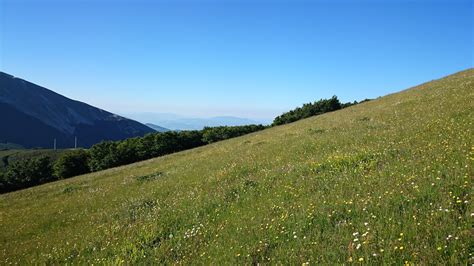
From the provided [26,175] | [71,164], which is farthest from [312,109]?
[26,175]

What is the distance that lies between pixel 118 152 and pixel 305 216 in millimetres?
74058

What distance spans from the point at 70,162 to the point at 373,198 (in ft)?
269

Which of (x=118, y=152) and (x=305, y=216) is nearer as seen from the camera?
(x=305, y=216)

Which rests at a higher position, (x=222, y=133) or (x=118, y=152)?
(x=222, y=133)

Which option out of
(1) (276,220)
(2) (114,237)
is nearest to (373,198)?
(1) (276,220)

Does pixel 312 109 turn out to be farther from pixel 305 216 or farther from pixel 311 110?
pixel 305 216

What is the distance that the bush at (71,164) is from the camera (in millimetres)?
76750

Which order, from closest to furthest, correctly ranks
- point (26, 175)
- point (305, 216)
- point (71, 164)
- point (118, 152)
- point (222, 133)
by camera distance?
point (305, 216) → point (118, 152) → point (71, 164) → point (26, 175) → point (222, 133)

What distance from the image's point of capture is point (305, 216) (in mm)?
7758

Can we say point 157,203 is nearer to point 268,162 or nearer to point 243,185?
point 243,185

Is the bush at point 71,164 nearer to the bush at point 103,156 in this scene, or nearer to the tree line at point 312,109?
the bush at point 103,156

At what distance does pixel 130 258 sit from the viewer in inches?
315

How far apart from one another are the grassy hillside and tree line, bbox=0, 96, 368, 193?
205 feet

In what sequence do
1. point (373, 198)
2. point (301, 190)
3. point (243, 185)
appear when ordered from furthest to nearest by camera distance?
point (243, 185), point (301, 190), point (373, 198)
